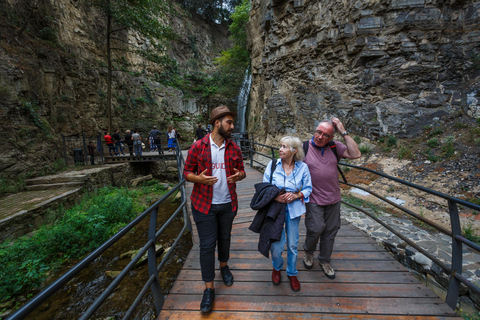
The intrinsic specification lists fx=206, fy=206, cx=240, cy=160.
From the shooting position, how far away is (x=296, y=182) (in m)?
2.14

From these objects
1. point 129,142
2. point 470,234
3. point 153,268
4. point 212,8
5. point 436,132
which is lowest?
point 470,234

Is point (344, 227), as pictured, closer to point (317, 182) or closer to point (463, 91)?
point (317, 182)

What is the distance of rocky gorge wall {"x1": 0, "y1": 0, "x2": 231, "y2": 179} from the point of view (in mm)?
8570

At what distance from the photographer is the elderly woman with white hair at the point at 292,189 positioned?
213cm

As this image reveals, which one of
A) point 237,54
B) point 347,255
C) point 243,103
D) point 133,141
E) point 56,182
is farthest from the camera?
point 237,54

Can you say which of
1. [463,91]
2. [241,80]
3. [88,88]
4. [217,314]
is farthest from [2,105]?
[241,80]

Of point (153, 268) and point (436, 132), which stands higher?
point (436, 132)

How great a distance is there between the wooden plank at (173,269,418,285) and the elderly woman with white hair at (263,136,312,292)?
1.09ft

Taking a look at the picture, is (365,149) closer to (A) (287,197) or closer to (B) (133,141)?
(A) (287,197)

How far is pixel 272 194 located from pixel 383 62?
11067 mm

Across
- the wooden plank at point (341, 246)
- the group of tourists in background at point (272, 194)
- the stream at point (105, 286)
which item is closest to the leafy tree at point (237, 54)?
the stream at point (105, 286)

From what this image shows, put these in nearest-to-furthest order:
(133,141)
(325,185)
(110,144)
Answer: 1. (325,185)
2. (110,144)
3. (133,141)

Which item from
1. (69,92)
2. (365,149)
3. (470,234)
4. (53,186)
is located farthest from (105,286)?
(69,92)

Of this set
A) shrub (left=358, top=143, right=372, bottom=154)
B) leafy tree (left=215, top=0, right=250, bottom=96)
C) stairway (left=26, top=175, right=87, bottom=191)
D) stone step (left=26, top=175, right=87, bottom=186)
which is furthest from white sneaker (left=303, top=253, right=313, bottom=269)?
leafy tree (left=215, top=0, right=250, bottom=96)
